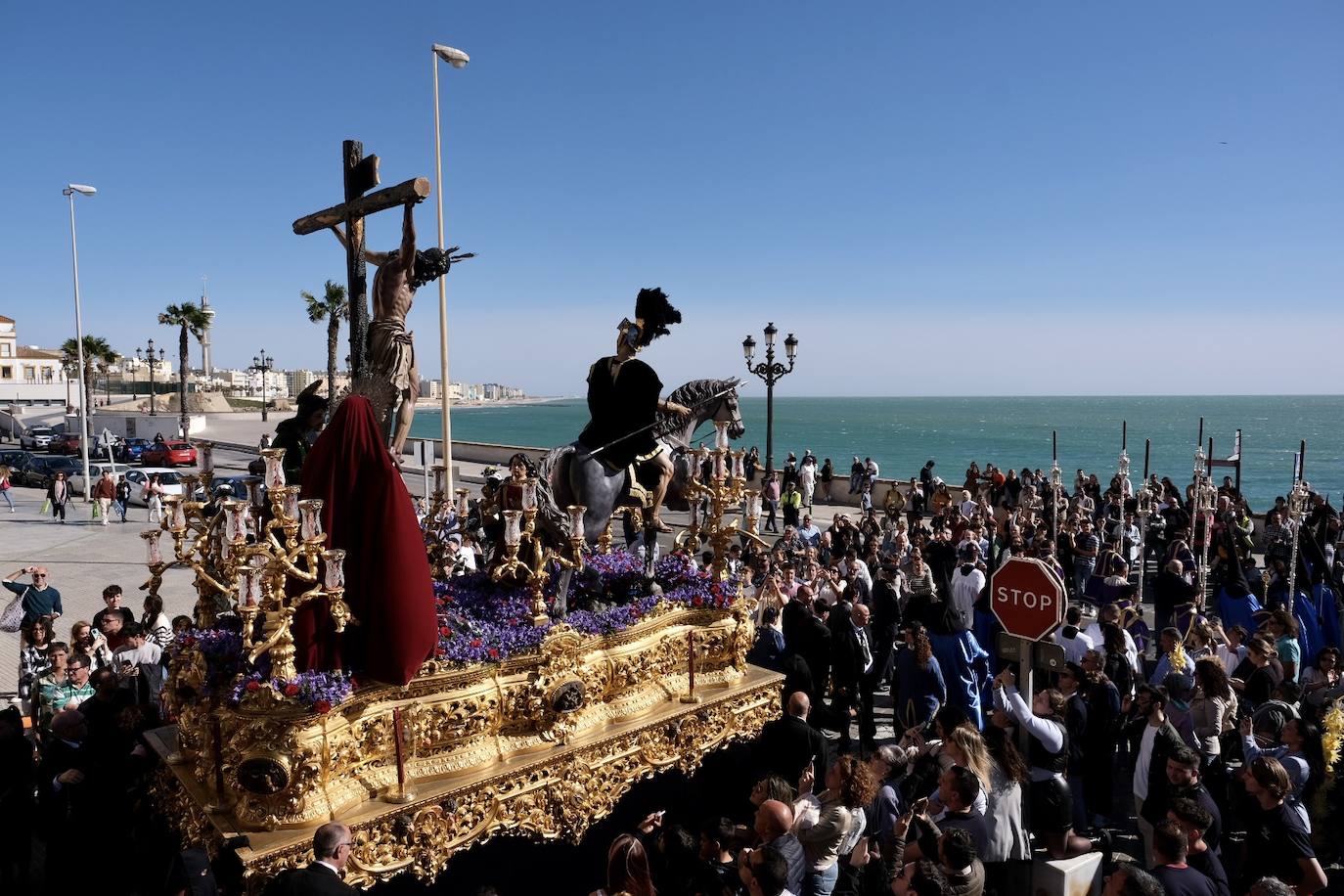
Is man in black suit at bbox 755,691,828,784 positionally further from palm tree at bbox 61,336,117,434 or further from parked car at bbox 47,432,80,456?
palm tree at bbox 61,336,117,434

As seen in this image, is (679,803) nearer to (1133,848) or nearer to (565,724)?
(565,724)

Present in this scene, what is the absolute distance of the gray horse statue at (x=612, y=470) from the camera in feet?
28.9

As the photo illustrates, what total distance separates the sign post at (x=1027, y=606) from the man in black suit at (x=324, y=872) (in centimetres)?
469

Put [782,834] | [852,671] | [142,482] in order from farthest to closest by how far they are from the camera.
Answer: [142,482]
[852,671]
[782,834]

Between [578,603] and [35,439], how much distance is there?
57.8 meters

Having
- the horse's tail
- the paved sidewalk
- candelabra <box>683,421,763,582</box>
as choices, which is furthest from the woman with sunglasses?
candelabra <box>683,421,763,582</box>

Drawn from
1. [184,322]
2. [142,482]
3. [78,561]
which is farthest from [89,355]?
[78,561]

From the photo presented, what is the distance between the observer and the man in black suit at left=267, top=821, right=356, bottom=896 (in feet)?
14.4

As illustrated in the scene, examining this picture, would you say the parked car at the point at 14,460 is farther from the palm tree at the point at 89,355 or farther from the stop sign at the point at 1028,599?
the stop sign at the point at 1028,599

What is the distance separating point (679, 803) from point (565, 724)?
6.03 feet

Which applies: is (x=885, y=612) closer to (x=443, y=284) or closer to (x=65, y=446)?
(x=443, y=284)

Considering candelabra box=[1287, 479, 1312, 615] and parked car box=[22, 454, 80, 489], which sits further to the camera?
parked car box=[22, 454, 80, 489]

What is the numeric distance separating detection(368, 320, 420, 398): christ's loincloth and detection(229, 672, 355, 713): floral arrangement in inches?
82.9

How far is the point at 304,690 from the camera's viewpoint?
5.05 m
